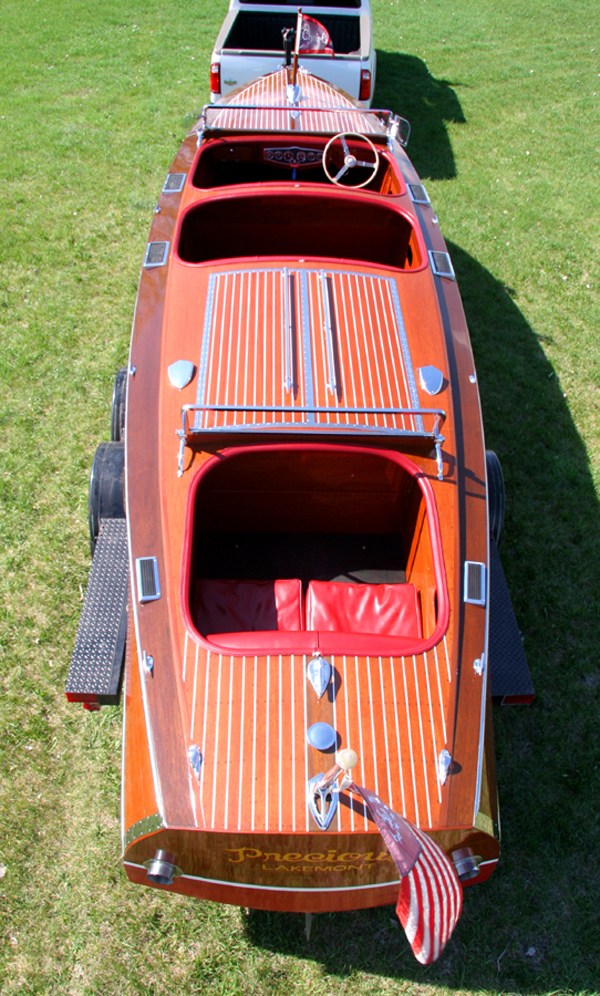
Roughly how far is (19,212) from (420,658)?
6904mm

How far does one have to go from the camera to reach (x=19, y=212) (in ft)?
22.7

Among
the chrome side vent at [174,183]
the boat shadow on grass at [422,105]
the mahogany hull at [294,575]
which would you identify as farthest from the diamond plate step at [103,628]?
the boat shadow on grass at [422,105]

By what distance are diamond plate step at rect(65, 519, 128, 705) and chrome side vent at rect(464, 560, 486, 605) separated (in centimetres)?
179

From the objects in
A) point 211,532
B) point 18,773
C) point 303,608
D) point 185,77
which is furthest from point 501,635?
point 185,77

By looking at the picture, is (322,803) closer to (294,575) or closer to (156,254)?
(294,575)

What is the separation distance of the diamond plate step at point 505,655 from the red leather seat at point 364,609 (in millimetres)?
411

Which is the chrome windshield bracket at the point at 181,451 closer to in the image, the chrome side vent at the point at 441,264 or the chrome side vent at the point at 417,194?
the chrome side vent at the point at 441,264

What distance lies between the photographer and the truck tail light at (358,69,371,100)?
21.3 ft

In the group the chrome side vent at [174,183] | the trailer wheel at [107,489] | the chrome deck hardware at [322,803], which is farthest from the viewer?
the chrome side vent at [174,183]

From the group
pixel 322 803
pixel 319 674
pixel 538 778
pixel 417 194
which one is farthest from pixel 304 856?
pixel 417 194

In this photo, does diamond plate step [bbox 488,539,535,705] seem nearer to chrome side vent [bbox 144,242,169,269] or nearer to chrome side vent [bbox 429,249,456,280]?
chrome side vent [bbox 429,249,456,280]

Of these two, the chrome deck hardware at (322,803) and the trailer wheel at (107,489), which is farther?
the trailer wheel at (107,489)

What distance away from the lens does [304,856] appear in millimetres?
2346

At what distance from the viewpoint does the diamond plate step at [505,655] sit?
308 centimetres
